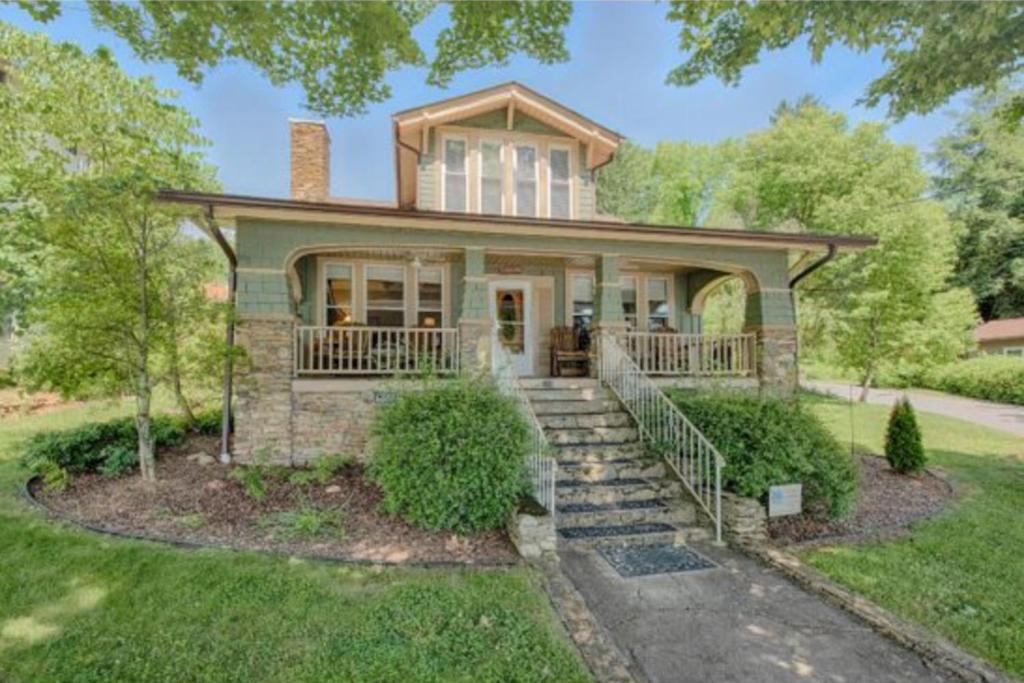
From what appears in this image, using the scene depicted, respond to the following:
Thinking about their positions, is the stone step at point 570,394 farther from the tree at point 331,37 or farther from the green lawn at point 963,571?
the tree at point 331,37

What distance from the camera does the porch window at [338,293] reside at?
10617 millimetres

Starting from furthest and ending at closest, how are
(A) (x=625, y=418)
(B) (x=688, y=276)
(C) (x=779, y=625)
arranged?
(B) (x=688, y=276) < (A) (x=625, y=418) < (C) (x=779, y=625)

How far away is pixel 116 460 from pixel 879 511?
1042 centimetres

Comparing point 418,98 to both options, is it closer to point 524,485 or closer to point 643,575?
point 524,485

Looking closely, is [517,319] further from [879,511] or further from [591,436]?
[879,511]

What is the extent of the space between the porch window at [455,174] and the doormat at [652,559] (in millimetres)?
7952

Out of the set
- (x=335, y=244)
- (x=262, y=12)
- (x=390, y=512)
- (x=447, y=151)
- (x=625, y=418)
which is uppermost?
(x=447, y=151)

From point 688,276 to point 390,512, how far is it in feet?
31.6

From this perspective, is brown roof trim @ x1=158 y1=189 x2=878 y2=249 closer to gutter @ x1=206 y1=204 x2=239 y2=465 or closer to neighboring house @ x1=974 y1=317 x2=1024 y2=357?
gutter @ x1=206 y1=204 x2=239 y2=465

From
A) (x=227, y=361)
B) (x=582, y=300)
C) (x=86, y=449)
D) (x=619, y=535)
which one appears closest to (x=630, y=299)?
(x=582, y=300)

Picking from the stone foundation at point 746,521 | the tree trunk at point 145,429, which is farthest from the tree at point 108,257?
the stone foundation at point 746,521

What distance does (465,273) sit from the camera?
8.83m

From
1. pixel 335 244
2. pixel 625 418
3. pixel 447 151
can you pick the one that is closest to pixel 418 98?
pixel 447 151

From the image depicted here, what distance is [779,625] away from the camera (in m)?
3.98
